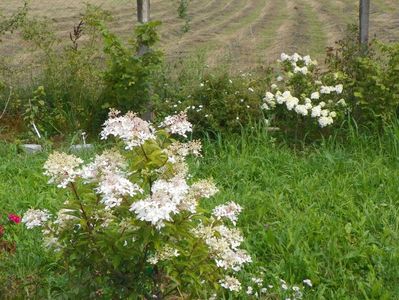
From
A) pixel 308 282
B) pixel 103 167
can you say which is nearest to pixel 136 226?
pixel 103 167

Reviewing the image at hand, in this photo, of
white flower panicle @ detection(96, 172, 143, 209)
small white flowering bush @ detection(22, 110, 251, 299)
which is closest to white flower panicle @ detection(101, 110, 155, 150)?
small white flowering bush @ detection(22, 110, 251, 299)

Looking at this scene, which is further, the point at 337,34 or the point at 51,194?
the point at 337,34

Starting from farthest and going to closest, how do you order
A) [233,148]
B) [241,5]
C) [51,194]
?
[241,5] → [233,148] → [51,194]

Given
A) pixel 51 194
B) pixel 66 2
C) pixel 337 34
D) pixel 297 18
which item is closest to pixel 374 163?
pixel 51 194

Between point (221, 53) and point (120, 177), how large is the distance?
5541mm

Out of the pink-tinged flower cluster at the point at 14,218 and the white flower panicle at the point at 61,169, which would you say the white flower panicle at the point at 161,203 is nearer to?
the white flower panicle at the point at 61,169

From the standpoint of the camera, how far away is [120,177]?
2566 millimetres

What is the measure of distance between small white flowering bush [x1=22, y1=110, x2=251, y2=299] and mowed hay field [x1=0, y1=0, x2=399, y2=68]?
502 centimetres

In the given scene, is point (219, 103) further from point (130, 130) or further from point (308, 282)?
point (130, 130)

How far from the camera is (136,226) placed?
105 inches

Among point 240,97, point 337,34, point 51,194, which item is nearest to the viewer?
point 51,194

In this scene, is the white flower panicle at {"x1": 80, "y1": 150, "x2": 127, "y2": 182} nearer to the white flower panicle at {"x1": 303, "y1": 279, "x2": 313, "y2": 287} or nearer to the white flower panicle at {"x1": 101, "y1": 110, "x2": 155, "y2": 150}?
the white flower panicle at {"x1": 101, "y1": 110, "x2": 155, "y2": 150}

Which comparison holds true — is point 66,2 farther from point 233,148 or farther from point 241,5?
point 233,148

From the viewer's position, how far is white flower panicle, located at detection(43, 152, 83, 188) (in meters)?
2.60
